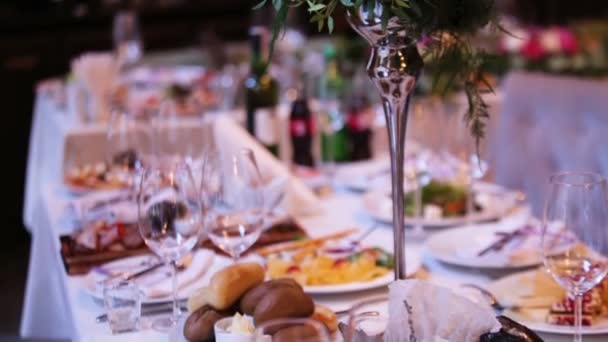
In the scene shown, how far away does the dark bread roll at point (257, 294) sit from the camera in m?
1.30

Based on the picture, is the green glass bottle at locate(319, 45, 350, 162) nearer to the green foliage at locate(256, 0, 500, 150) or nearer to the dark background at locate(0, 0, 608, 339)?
the green foliage at locate(256, 0, 500, 150)

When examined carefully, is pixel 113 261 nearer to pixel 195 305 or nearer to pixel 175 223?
pixel 175 223

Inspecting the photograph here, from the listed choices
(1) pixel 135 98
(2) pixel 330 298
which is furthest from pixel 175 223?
(1) pixel 135 98

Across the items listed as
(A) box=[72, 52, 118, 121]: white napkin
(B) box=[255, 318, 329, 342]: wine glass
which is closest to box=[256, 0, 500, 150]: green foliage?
(B) box=[255, 318, 329, 342]: wine glass

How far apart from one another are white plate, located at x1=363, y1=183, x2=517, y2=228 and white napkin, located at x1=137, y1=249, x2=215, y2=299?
0.50m

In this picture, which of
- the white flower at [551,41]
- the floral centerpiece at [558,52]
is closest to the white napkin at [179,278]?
the floral centerpiece at [558,52]

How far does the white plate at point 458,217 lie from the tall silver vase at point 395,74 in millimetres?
549

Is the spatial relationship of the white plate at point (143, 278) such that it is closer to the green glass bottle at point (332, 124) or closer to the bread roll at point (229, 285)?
the bread roll at point (229, 285)

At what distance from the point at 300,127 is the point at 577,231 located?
4.88 ft

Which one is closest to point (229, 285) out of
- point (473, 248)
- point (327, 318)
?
point (327, 318)

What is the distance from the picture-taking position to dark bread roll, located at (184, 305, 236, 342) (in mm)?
1292

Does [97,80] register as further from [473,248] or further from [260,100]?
[473,248]

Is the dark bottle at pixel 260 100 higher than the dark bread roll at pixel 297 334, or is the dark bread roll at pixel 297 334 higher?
the dark bottle at pixel 260 100

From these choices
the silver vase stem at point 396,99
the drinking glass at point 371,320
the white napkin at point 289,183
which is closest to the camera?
the drinking glass at point 371,320
